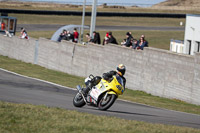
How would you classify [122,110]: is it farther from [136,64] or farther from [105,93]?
[136,64]

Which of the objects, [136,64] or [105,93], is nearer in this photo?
[105,93]

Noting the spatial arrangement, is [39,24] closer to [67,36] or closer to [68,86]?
[67,36]

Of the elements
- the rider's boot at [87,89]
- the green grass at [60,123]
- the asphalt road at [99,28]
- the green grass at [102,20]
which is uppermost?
the green grass at [102,20]

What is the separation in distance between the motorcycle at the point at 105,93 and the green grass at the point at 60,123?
1.37 meters

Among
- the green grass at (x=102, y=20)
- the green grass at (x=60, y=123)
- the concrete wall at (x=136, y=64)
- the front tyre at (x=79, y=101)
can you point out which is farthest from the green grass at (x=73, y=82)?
the green grass at (x=102, y=20)

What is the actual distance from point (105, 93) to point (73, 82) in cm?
1144

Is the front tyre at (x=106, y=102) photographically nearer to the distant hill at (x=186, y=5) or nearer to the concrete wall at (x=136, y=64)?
the concrete wall at (x=136, y=64)

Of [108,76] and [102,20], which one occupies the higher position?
[102,20]

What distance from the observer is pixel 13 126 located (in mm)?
8219

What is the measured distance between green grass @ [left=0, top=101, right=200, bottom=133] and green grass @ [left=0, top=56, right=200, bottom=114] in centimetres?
654

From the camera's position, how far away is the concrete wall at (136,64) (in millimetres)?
18516

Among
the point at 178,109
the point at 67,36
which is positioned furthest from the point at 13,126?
the point at 67,36

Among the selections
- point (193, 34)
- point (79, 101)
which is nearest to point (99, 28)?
point (193, 34)

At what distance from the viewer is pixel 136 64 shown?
21750 mm
